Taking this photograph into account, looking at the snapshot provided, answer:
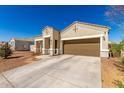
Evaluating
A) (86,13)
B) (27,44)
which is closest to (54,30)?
(86,13)

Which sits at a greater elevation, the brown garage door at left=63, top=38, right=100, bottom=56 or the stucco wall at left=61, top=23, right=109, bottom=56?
the stucco wall at left=61, top=23, right=109, bottom=56

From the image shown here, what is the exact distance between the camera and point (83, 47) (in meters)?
13.2

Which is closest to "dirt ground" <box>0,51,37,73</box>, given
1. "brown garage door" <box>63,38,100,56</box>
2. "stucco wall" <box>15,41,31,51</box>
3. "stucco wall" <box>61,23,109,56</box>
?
"brown garage door" <box>63,38,100,56</box>

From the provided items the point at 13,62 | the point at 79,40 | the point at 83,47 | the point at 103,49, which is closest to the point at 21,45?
the point at 13,62

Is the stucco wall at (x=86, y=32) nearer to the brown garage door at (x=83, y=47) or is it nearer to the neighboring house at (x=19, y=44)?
the brown garage door at (x=83, y=47)

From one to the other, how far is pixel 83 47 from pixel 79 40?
1.18 meters

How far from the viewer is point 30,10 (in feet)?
44.4

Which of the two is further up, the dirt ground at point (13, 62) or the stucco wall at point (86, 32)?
the stucco wall at point (86, 32)

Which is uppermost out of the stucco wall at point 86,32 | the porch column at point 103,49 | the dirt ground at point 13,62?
the stucco wall at point 86,32

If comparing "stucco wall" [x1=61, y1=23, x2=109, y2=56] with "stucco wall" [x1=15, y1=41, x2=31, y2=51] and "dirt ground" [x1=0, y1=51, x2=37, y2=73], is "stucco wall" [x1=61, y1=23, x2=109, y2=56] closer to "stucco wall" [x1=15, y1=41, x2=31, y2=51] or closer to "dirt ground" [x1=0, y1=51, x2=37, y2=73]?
"dirt ground" [x1=0, y1=51, x2=37, y2=73]

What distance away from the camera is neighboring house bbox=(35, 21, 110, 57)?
37.5 feet

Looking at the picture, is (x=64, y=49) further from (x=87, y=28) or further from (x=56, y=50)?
(x=87, y=28)

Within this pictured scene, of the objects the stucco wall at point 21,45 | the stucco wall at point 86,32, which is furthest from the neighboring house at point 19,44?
the stucco wall at point 86,32

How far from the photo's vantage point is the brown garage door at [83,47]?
12.1m
